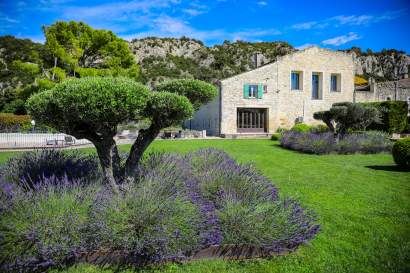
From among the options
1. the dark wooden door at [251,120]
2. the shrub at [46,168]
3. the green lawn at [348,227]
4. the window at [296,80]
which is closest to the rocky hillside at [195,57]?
the window at [296,80]

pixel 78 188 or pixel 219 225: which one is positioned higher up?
pixel 78 188

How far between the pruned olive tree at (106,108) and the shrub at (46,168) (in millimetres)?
581

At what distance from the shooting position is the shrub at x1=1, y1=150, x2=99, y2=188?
4.35 meters

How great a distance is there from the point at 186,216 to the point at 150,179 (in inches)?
34.7

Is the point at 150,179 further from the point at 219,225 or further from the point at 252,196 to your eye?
the point at 252,196

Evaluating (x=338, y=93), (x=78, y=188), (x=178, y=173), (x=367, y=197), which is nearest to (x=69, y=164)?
(x=78, y=188)

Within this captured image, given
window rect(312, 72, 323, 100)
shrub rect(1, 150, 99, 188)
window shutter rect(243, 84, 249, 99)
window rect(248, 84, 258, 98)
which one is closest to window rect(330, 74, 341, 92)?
window rect(312, 72, 323, 100)

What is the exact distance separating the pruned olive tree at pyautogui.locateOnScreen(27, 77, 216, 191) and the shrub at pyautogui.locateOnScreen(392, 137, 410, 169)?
28.7 feet

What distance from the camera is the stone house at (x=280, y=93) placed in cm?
2527

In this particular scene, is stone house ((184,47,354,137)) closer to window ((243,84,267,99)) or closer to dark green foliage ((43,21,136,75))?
window ((243,84,267,99))

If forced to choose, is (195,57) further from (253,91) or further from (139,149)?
(139,149)

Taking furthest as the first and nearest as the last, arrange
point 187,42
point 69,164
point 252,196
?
1. point 187,42
2. point 69,164
3. point 252,196

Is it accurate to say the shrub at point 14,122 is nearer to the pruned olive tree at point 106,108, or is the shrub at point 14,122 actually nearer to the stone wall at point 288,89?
the stone wall at point 288,89

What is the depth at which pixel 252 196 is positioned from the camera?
13.5 feet
